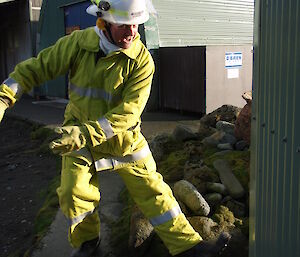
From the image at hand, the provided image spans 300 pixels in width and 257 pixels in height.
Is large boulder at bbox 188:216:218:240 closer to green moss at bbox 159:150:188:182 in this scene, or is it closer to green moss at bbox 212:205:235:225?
green moss at bbox 212:205:235:225

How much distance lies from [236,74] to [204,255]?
640cm

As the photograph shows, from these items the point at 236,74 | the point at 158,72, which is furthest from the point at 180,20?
the point at 236,74

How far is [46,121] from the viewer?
9.02 m

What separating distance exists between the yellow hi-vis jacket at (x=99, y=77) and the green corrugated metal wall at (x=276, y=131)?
0.82m

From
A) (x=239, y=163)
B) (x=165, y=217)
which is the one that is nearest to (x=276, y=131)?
(x=165, y=217)

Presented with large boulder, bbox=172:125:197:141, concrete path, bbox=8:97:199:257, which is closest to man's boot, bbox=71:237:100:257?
concrete path, bbox=8:97:199:257

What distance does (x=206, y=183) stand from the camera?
393cm

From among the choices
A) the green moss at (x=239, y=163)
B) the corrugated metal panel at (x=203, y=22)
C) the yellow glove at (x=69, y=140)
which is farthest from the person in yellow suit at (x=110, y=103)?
the corrugated metal panel at (x=203, y=22)

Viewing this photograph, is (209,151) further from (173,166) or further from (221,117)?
(221,117)

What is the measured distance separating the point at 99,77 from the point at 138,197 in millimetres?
912

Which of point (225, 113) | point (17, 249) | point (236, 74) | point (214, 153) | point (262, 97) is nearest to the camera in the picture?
point (262, 97)

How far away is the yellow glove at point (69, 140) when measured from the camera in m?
2.46

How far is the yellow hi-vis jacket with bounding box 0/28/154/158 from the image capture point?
2.87 m

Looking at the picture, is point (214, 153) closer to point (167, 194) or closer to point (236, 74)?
point (167, 194)
